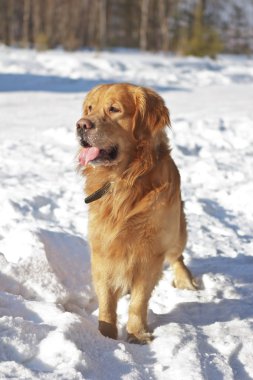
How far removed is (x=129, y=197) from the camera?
124 inches

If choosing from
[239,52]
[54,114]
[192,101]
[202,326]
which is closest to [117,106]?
[202,326]

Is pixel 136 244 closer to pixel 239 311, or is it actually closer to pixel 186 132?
pixel 239 311

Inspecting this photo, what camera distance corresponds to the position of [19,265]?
3521 millimetres

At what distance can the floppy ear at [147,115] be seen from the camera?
10.3ft

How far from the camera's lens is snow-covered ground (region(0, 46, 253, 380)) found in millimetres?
2561

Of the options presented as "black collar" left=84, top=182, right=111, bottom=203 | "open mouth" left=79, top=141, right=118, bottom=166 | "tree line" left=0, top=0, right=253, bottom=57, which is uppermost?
"open mouth" left=79, top=141, right=118, bottom=166

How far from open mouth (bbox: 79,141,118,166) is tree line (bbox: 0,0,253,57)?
21970 millimetres

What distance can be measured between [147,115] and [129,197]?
50 cm

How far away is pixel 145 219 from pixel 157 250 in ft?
0.69

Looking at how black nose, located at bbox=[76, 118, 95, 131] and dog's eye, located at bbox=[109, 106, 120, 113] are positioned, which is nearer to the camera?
black nose, located at bbox=[76, 118, 95, 131]

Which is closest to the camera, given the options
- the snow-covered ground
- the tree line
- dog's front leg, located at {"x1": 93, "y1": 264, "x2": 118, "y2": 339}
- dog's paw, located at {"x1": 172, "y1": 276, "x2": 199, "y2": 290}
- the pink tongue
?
the snow-covered ground

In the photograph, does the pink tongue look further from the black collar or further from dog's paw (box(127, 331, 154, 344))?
dog's paw (box(127, 331, 154, 344))

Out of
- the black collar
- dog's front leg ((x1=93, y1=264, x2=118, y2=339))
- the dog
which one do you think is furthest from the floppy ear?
dog's front leg ((x1=93, y1=264, x2=118, y2=339))

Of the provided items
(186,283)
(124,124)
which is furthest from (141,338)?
(124,124)
